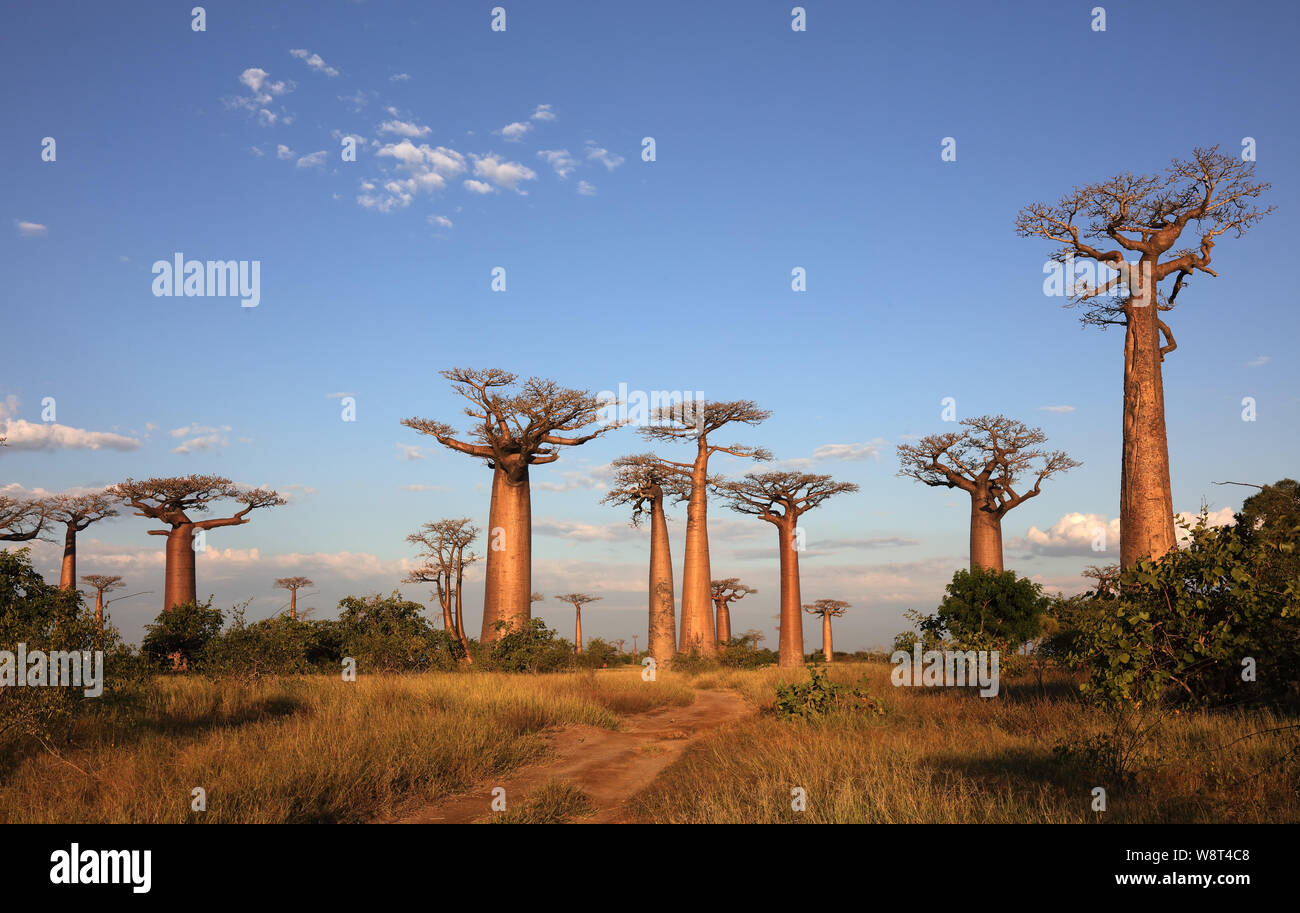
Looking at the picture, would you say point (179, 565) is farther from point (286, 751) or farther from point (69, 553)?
point (286, 751)

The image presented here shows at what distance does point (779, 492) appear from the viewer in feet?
101

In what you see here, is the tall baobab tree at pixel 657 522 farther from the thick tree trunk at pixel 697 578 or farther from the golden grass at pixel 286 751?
the golden grass at pixel 286 751

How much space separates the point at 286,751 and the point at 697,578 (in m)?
21.2

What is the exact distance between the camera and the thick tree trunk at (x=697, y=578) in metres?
27.9

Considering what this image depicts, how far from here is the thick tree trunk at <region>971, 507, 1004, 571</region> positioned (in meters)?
26.4

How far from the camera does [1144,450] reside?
1260cm

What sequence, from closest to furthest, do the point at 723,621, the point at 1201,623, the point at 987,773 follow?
the point at 1201,623
the point at 987,773
the point at 723,621

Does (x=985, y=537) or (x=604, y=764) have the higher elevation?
(x=985, y=537)

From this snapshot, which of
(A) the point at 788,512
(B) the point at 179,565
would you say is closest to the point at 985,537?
(A) the point at 788,512
